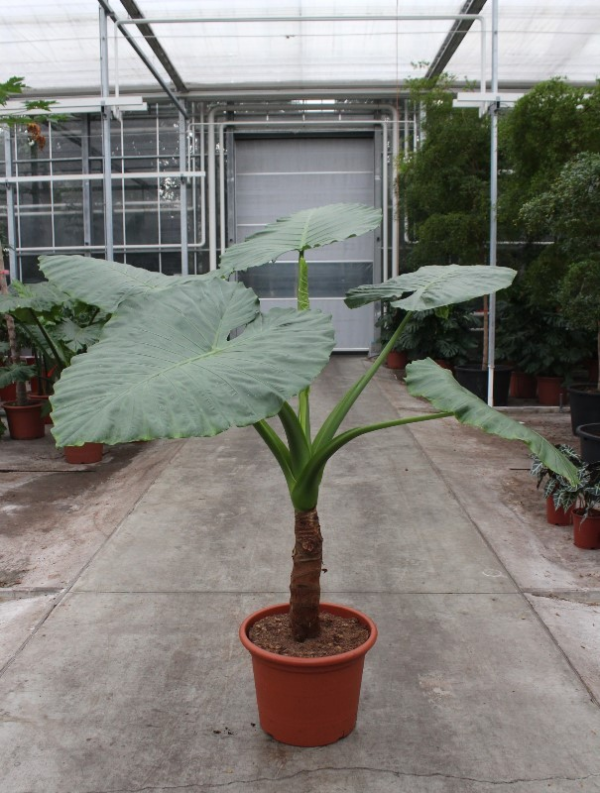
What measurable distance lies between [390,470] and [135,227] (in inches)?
277

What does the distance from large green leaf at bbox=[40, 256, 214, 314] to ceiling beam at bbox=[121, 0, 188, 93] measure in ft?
16.2

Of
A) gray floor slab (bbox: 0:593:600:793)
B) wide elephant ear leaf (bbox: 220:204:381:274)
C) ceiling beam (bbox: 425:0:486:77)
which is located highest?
ceiling beam (bbox: 425:0:486:77)

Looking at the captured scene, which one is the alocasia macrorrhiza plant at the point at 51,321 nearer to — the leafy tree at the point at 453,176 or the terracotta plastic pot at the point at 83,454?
the terracotta plastic pot at the point at 83,454

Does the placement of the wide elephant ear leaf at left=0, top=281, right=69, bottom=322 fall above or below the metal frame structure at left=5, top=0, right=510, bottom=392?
below

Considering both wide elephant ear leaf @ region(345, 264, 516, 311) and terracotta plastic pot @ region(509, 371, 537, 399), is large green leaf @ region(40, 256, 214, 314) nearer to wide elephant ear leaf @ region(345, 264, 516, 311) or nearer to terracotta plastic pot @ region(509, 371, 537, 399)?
wide elephant ear leaf @ region(345, 264, 516, 311)

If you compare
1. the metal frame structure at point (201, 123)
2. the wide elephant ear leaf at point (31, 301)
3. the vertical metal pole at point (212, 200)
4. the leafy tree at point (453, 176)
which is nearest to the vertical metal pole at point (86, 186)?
the metal frame structure at point (201, 123)

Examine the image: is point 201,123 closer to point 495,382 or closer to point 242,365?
point 495,382

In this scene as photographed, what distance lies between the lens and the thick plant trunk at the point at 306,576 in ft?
6.36

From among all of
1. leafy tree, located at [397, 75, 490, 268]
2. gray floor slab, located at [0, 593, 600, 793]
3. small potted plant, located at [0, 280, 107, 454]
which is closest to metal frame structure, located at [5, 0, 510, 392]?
leafy tree, located at [397, 75, 490, 268]

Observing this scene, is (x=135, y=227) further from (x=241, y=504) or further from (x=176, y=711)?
(x=176, y=711)

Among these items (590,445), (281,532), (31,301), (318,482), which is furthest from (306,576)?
(31,301)

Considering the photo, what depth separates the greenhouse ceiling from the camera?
7.20m

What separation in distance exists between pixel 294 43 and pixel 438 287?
7342mm

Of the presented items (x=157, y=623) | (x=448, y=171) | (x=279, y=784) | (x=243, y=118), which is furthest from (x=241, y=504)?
(x=243, y=118)
